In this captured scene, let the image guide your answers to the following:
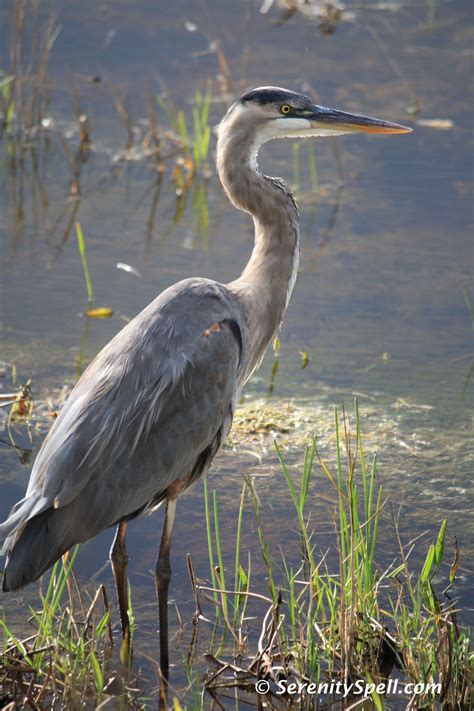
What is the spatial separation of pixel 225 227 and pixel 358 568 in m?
4.15

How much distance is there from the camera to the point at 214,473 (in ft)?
15.7

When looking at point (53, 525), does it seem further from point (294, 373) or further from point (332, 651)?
point (294, 373)

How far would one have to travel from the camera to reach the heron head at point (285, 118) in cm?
428

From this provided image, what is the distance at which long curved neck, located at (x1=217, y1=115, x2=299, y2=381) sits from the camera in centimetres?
427

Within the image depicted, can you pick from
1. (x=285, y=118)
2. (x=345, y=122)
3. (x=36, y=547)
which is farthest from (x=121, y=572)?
(x=345, y=122)

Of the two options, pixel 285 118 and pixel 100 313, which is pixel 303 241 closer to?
pixel 100 313


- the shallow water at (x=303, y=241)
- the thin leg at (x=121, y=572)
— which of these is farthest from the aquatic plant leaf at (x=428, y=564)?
the thin leg at (x=121, y=572)

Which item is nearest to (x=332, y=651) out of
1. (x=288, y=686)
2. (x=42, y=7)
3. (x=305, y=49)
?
(x=288, y=686)

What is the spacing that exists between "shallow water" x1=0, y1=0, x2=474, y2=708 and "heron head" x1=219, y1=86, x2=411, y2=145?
3.99 ft

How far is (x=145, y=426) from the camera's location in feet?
12.3

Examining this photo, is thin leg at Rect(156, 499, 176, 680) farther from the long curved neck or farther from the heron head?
the heron head

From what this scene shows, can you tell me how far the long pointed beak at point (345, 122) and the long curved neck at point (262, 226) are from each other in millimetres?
280

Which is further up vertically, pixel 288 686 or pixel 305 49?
pixel 305 49

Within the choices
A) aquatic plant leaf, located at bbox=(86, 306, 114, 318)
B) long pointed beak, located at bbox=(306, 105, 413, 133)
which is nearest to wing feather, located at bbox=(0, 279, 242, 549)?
long pointed beak, located at bbox=(306, 105, 413, 133)
